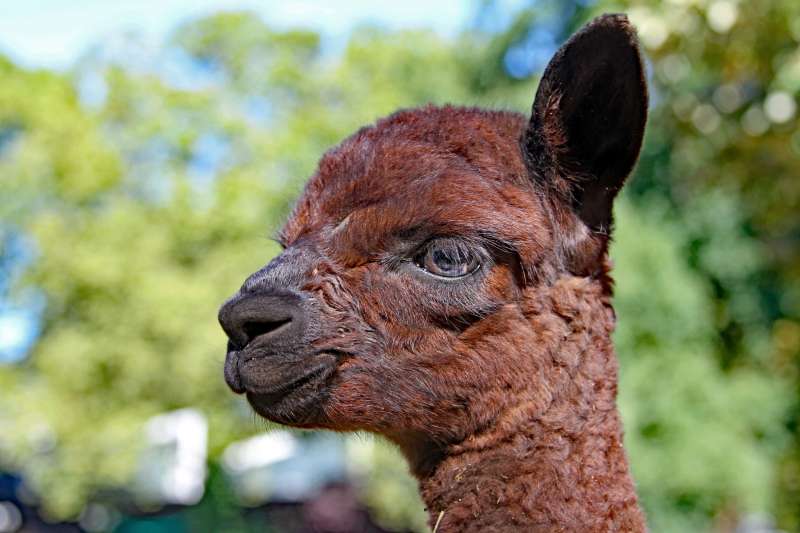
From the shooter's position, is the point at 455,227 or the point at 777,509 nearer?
the point at 455,227

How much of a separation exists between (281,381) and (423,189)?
0.61 m

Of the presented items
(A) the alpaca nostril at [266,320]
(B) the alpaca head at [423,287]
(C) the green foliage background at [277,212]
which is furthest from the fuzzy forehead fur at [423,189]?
(C) the green foliage background at [277,212]

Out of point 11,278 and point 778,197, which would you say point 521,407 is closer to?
point 778,197

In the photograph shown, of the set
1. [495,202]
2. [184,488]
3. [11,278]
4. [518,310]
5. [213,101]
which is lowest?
[518,310]

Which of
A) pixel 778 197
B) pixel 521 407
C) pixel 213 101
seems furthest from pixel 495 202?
pixel 213 101

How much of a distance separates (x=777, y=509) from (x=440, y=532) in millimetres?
17424

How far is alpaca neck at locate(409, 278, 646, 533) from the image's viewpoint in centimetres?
246

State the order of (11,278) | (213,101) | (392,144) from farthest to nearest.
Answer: (213,101)
(11,278)
(392,144)

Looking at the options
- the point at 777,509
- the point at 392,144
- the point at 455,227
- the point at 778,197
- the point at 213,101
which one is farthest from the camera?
the point at 213,101

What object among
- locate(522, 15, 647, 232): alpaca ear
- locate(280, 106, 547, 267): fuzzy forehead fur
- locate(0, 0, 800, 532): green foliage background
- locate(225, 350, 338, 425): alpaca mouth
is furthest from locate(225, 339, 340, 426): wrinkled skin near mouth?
locate(0, 0, 800, 532): green foliage background

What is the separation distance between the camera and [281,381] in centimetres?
246

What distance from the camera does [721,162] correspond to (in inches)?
383

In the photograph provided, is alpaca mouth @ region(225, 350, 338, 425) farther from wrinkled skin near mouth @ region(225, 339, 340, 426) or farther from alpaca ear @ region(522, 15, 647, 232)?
alpaca ear @ region(522, 15, 647, 232)

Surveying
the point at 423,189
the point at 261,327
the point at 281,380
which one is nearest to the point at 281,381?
the point at 281,380
